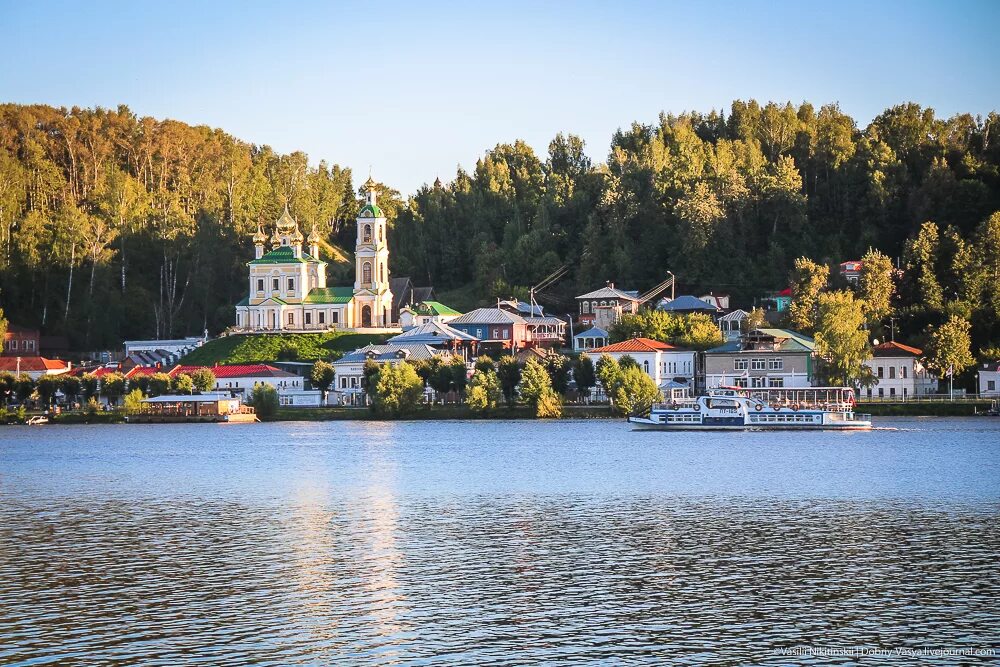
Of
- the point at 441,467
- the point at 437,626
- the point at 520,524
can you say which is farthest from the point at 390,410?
the point at 437,626

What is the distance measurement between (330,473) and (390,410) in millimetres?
44822

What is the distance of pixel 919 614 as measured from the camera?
27.9m

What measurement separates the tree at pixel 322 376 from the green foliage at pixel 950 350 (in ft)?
148

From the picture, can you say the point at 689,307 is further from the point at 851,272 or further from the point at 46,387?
the point at 46,387

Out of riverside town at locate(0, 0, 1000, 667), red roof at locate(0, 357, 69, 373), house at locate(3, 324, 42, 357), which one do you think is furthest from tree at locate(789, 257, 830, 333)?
house at locate(3, 324, 42, 357)

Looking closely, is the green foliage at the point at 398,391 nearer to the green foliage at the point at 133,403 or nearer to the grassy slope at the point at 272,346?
the green foliage at the point at 133,403

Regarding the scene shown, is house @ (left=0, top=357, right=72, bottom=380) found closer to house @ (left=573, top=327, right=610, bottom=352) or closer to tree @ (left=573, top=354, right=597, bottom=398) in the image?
house @ (left=573, top=327, right=610, bottom=352)

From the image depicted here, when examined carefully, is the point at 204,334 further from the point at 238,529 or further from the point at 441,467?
the point at 238,529

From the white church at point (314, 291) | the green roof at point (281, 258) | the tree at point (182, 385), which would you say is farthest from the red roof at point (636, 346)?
the green roof at point (281, 258)

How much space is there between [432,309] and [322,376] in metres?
23.2

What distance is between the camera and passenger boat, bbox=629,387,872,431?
8725 cm

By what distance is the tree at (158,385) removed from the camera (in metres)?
116

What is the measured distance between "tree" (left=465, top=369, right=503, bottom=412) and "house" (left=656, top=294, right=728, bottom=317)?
26835 millimetres

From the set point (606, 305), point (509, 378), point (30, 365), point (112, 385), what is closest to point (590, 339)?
point (606, 305)
